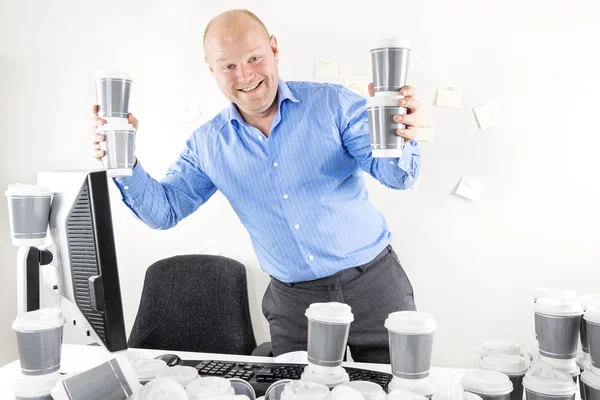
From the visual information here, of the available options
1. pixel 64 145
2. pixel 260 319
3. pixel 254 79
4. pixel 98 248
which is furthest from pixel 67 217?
pixel 64 145

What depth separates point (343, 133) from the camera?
1.84m

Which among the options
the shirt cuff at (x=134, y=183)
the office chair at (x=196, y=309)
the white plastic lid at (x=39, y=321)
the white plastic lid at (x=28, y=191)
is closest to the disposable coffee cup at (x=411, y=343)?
the white plastic lid at (x=39, y=321)

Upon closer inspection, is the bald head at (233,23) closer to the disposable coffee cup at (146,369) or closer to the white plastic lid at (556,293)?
the disposable coffee cup at (146,369)

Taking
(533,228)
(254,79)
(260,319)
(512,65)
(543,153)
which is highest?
(512,65)

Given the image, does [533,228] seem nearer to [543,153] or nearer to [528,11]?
[543,153]

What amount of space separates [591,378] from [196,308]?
5.31 feet

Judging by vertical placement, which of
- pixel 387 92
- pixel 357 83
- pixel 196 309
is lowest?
pixel 196 309

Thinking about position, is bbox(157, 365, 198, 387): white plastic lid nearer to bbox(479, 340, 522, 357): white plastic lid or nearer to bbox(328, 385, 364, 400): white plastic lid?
bbox(328, 385, 364, 400): white plastic lid

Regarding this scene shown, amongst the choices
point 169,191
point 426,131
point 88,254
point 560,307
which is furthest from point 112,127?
point 426,131

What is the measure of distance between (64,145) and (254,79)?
1.54 meters

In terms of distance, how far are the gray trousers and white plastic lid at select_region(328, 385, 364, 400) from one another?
0.88 m

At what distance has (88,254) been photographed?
1118 mm

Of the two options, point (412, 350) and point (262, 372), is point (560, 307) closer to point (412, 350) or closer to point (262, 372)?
point (412, 350)

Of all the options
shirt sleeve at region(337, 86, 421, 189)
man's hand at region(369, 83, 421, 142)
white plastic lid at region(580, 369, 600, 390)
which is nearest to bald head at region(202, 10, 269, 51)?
shirt sleeve at region(337, 86, 421, 189)
